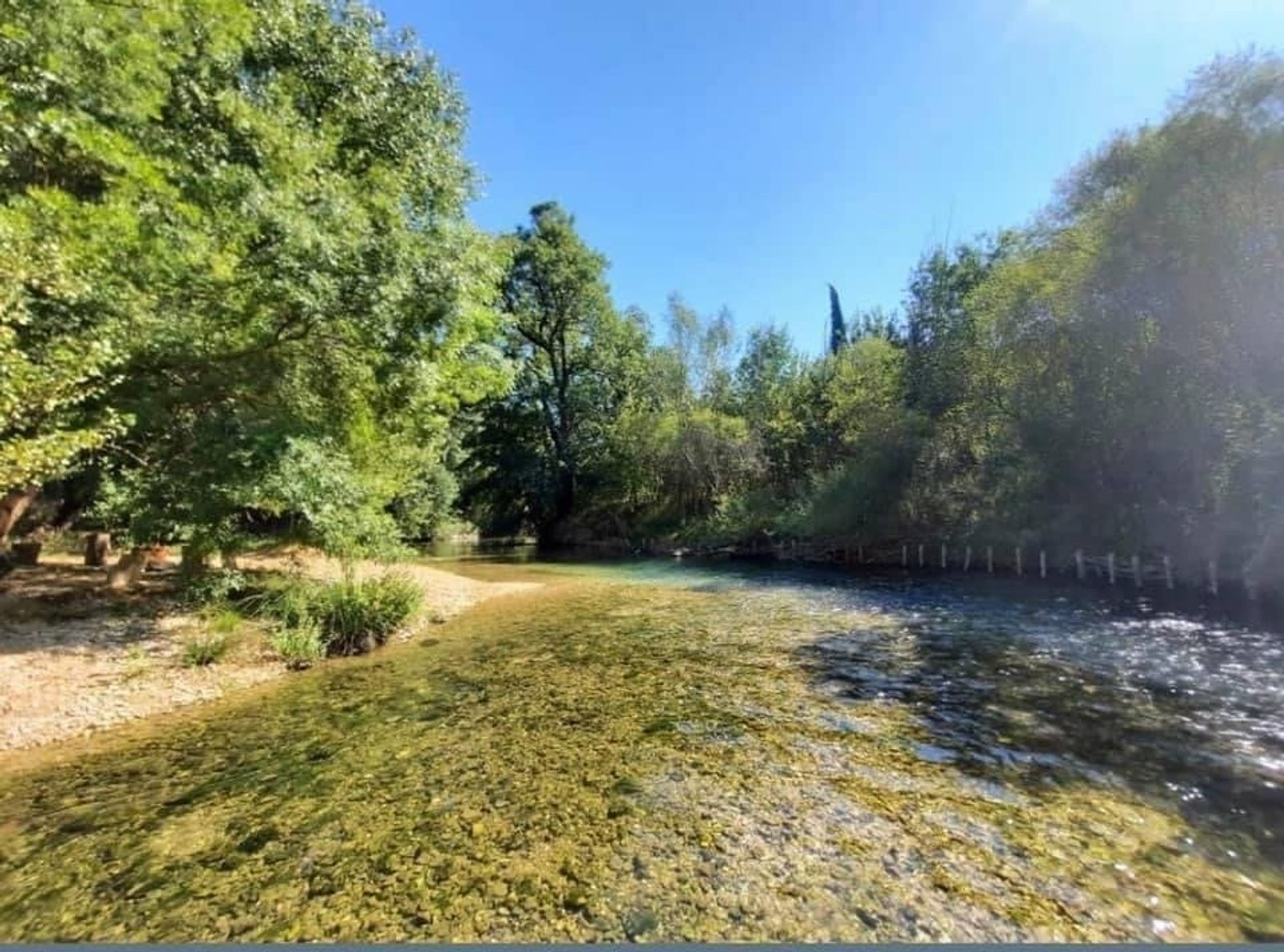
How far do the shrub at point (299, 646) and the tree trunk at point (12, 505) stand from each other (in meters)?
4.12

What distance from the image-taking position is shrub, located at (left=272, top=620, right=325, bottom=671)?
29.0 ft

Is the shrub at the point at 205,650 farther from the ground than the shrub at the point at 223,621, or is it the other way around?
the shrub at the point at 223,621

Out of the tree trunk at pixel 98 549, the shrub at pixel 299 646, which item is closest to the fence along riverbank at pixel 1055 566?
the shrub at pixel 299 646

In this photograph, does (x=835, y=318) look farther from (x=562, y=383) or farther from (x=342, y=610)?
(x=342, y=610)

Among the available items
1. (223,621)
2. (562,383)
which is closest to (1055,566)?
(223,621)

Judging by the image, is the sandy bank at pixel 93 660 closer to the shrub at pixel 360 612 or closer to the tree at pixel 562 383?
the shrub at pixel 360 612

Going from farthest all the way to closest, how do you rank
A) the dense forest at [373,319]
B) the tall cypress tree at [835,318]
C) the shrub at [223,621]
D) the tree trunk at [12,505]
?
the tall cypress tree at [835,318] < the shrub at [223,621] < the tree trunk at [12,505] < the dense forest at [373,319]

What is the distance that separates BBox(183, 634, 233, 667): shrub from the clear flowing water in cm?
130

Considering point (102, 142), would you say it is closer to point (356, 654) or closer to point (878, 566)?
point (356, 654)

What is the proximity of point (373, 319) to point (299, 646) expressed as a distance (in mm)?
5438

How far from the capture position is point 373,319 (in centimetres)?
959

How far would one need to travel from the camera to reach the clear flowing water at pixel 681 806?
3.43 metres

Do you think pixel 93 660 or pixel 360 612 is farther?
pixel 360 612

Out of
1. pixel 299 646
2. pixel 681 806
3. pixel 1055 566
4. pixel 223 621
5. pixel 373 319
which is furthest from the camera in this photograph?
pixel 1055 566
